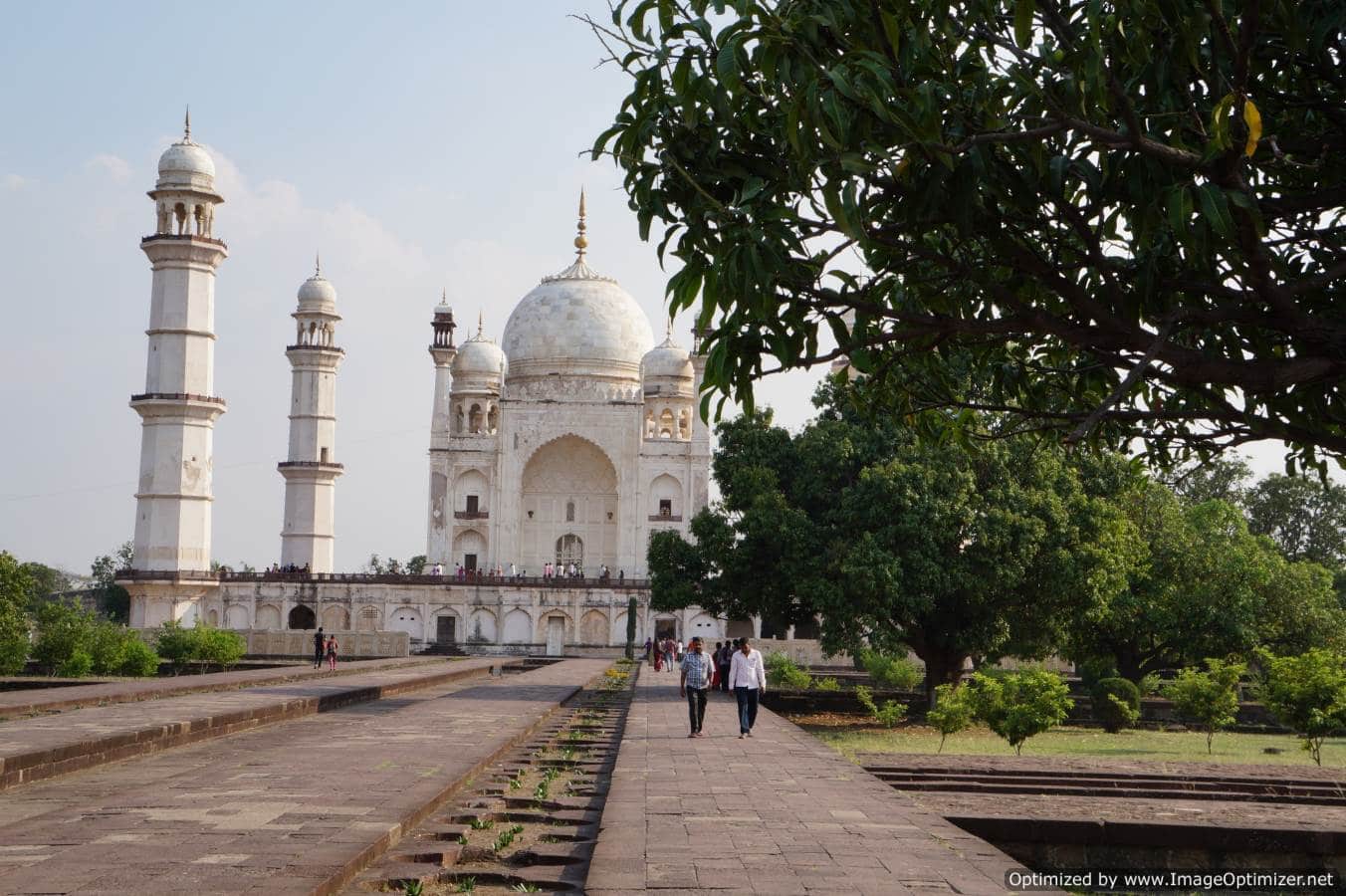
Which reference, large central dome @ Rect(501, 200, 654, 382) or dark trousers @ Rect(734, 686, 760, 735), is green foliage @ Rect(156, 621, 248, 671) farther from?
large central dome @ Rect(501, 200, 654, 382)

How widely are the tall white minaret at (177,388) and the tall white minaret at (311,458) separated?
7.43 metres

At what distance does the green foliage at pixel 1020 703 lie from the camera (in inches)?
581

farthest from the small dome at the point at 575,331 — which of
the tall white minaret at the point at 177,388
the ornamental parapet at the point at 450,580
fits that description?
the tall white minaret at the point at 177,388

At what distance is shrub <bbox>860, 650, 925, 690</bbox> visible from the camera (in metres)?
25.5

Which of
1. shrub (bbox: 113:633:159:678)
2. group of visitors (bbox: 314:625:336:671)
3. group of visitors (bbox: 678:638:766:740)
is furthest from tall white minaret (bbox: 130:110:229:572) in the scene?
group of visitors (bbox: 678:638:766:740)

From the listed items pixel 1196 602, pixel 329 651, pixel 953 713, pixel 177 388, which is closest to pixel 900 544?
pixel 953 713

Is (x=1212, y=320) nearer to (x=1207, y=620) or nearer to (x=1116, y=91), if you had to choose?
(x=1116, y=91)

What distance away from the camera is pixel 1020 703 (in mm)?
15125

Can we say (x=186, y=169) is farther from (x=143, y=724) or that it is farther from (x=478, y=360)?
(x=143, y=724)

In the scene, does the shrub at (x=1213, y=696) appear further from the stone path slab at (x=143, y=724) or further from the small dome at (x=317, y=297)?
the small dome at (x=317, y=297)

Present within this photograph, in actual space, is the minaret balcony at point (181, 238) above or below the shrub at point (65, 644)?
above

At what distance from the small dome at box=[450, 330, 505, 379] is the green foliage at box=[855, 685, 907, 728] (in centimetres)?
3131

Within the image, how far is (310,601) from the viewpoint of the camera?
43625 mm

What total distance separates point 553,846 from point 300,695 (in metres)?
9.16
